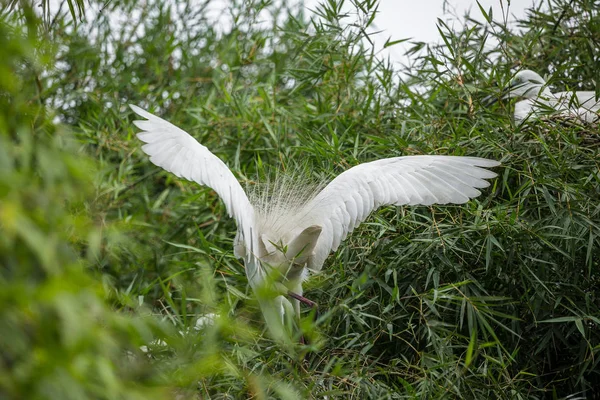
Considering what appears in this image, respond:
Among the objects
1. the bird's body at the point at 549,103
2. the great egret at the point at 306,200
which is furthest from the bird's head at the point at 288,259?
the bird's body at the point at 549,103

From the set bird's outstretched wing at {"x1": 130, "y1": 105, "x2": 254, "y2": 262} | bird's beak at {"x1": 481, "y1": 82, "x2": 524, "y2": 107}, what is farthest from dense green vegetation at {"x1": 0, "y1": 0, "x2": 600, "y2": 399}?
bird's outstretched wing at {"x1": 130, "y1": 105, "x2": 254, "y2": 262}

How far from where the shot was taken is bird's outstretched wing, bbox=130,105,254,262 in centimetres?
167

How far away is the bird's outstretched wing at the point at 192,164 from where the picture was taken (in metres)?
1.67

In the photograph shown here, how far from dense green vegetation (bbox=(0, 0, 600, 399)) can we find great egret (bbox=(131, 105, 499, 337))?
11 cm

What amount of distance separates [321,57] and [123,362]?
1.74 metres

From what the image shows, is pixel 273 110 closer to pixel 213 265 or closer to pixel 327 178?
pixel 327 178

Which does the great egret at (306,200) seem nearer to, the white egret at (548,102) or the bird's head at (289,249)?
the bird's head at (289,249)

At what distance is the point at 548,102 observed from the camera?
7.98 feet

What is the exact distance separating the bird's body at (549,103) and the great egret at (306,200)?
355 mm

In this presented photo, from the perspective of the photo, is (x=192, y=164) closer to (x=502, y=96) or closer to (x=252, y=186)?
(x=252, y=186)

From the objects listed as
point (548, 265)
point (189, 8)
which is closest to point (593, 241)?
point (548, 265)

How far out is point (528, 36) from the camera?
2549 millimetres

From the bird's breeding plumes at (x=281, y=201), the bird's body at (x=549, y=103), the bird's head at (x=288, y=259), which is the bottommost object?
the bird's head at (x=288, y=259)

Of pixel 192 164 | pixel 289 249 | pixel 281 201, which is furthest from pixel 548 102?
pixel 192 164
